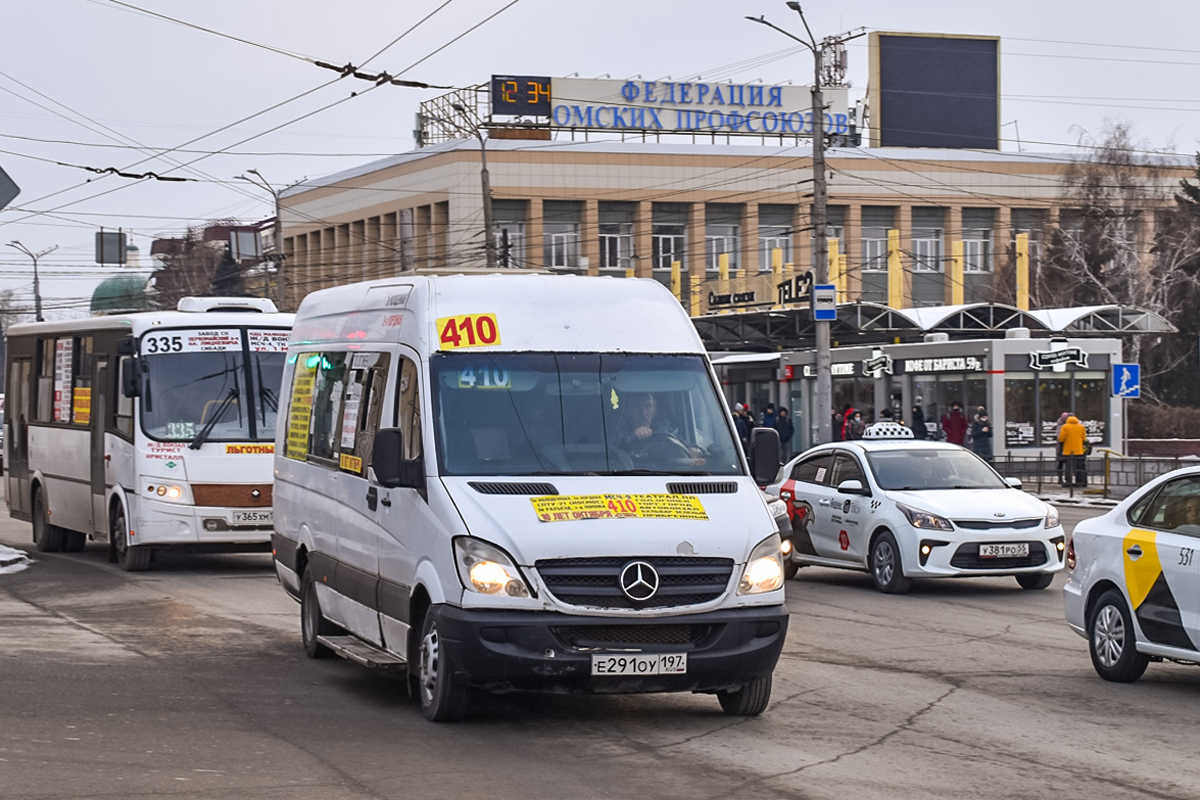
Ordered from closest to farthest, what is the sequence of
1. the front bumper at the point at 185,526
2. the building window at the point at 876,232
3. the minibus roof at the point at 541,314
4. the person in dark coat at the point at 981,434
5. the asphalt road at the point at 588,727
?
1. the asphalt road at the point at 588,727
2. the minibus roof at the point at 541,314
3. the front bumper at the point at 185,526
4. the person in dark coat at the point at 981,434
5. the building window at the point at 876,232

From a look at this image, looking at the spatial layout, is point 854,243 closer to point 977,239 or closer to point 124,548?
point 977,239

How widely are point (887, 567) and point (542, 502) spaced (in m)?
8.65

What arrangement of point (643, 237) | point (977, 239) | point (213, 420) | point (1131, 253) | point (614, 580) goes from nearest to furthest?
1. point (614, 580)
2. point (213, 420)
3. point (1131, 253)
4. point (643, 237)
5. point (977, 239)

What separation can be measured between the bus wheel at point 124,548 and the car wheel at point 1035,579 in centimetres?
907

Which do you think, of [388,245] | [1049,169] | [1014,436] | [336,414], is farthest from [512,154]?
[336,414]

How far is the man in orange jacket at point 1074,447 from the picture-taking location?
34594 mm

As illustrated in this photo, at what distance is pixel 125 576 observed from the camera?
17.9 metres

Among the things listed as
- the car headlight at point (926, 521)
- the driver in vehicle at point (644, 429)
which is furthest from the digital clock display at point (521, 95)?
the driver in vehicle at point (644, 429)

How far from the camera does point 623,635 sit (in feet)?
27.4

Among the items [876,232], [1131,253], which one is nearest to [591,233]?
[876,232]

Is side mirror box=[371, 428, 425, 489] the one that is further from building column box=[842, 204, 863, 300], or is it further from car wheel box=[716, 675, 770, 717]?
building column box=[842, 204, 863, 300]

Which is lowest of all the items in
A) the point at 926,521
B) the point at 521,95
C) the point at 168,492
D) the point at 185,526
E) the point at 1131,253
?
the point at 185,526

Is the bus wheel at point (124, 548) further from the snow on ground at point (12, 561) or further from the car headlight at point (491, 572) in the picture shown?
the car headlight at point (491, 572)

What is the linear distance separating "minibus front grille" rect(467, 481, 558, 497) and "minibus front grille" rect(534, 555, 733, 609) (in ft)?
1.63
